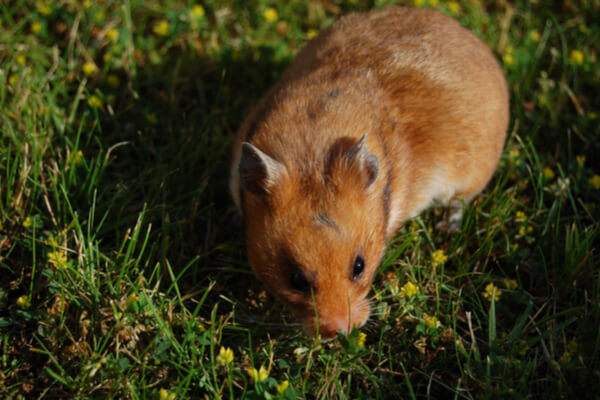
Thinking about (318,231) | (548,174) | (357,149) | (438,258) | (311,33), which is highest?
(357,149)

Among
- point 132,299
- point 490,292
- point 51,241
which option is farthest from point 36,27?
point 490,292

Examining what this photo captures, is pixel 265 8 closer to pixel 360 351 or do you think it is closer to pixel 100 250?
pixel 100 250

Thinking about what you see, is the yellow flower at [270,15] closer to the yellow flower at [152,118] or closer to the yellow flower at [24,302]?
the yellow flower at [152,118]

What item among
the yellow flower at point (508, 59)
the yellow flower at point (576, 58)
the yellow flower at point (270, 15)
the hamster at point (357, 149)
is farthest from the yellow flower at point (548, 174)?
the yellow flower at point (270, 15)

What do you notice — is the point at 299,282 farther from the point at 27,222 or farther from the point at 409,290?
the point at 27,222

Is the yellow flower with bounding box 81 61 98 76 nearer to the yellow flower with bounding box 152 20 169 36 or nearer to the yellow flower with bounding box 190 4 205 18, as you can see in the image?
the yellow flower with bounding box 152 20 169 36

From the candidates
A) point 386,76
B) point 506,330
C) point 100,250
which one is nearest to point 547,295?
point 506,330
